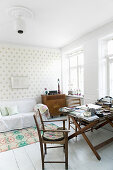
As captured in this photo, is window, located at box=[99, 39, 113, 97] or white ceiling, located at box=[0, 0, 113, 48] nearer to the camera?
white ceiling, located at box=[0, 0, 113, 48]

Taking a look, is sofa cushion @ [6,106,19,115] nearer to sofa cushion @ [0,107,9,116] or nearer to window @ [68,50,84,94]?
sofa cushion @ [0,107,9,116]

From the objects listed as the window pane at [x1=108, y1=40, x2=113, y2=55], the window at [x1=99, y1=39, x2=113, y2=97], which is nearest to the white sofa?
the window at [x1=99, y1=39, x2=113, y2=97]

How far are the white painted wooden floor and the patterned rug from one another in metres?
0.16

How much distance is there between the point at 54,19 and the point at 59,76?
260 cm

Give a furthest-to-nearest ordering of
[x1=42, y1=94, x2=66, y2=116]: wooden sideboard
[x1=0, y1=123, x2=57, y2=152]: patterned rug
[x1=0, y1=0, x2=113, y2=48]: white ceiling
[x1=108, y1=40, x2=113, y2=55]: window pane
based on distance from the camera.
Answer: [x1=42, y1=94, x2=66, y2=116]: wooden sideboard < [x1=108, y1=40, x2=113, y2=55]: window pane < [x1=0, y1=123, x2=57, y2=152]: patterned rug < [x1=0, y1=0, x2=113, y2=48]: white ceiling

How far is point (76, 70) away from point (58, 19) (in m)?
2.23

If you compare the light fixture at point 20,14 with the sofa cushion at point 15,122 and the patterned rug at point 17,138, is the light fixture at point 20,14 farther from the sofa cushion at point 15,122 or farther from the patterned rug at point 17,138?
the patterned rug at point 17,138

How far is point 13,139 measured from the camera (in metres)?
2.75

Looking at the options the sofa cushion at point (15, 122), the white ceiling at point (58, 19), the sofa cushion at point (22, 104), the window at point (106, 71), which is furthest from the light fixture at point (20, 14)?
the sofa cushion at point (22, 104)

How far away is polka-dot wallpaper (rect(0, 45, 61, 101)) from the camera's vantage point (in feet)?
13.1

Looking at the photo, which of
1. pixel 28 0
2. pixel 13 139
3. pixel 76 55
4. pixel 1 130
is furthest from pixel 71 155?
pixel 76 55

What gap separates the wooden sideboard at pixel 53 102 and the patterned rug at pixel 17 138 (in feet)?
3.60

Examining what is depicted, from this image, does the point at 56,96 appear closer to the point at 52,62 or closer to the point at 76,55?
the point at 52,62

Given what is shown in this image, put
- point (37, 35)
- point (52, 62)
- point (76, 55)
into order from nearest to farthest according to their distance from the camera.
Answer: point (37, 35)
point (76, 55)
point (52, 62)
